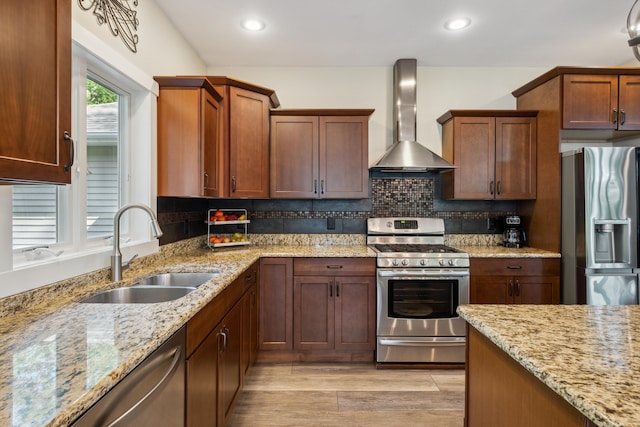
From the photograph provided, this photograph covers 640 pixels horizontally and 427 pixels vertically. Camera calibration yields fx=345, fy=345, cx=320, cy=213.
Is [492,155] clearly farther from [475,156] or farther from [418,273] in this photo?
[418,273]

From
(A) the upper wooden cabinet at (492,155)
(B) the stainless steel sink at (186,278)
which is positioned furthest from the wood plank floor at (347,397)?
(A) the upper wooden cabinet at (492,155)

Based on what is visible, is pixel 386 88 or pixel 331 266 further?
pixel 386 88

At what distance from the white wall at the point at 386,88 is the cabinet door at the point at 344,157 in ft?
1.39

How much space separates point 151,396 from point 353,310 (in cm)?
205

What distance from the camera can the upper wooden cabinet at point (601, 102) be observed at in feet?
9.32

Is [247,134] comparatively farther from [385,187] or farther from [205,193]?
[385,187]

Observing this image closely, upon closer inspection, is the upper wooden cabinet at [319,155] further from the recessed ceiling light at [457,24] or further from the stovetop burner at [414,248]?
the recessed ceiling light at [457,24]

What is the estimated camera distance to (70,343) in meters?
1.00

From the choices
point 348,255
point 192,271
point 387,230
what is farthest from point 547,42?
point 192,271

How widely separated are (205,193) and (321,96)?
1.70 meters

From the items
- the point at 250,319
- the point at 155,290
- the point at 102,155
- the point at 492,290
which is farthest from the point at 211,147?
the point at 492,290

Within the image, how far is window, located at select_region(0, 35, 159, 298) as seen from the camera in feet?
4.83

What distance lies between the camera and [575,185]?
2.69 meters

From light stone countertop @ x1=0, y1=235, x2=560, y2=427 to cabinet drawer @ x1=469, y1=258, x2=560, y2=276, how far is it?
2.04m
